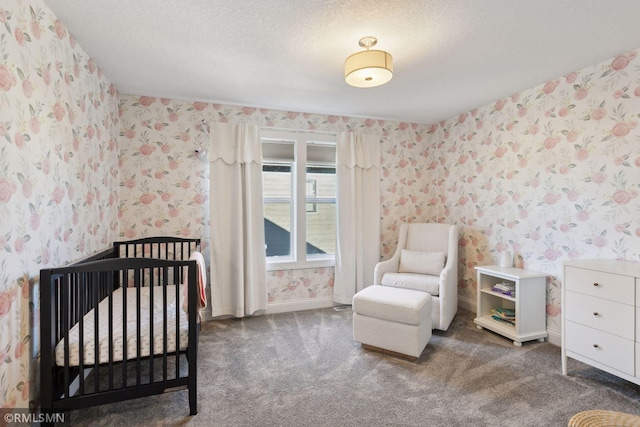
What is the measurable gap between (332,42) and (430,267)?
7.84 ft

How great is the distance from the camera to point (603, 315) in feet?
6.70

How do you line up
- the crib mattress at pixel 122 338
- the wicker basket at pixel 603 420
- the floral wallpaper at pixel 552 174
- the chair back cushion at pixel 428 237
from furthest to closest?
1. the chair back cushion at pixel 428 237
2. the floral wallpaper at pixel 552 174
3. the crib mattress at pixel 122 338
4. the wicker basket at pixel 603 420

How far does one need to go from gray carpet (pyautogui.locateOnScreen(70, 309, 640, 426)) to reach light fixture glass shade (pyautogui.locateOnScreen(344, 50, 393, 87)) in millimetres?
2033

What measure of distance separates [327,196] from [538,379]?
2584 mm

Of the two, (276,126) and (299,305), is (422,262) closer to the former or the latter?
(299,305)

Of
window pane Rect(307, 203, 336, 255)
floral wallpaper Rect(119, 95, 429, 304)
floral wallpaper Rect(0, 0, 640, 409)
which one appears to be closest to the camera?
floral wallpaper Rect(0, 0, 640, 409)

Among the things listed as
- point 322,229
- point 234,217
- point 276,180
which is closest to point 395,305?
point 322,229

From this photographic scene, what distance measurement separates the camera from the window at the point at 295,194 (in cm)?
369

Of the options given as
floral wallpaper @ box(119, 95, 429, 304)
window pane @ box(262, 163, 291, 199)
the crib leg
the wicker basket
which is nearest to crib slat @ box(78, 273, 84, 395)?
the crib leg

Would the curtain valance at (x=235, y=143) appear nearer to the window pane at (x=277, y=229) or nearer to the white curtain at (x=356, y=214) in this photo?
the window pane at (x=277, y=229)

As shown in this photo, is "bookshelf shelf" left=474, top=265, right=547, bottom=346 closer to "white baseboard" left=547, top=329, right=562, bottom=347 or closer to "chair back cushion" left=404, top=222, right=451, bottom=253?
"white baseboard" left=547, top=329, right=562, bottom=347

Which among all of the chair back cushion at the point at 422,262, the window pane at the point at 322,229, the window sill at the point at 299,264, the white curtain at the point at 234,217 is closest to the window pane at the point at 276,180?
the white curtain at the point at 234,217

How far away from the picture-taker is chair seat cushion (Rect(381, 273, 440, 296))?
3.09m

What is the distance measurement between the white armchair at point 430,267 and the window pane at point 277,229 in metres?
1.09
